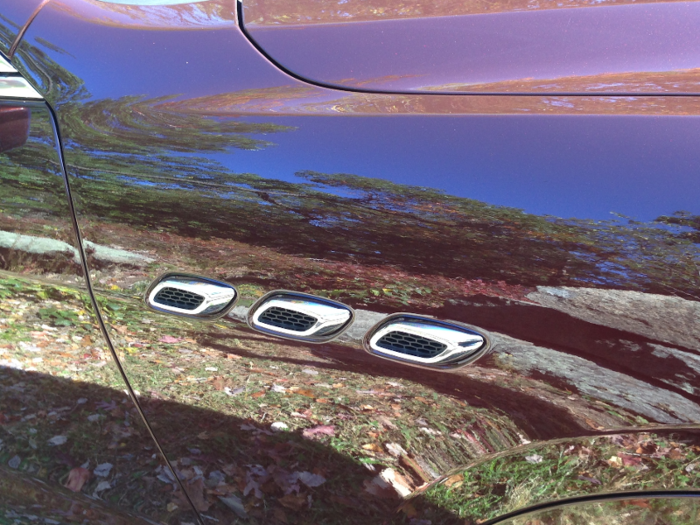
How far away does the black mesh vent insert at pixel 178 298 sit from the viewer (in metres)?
1.35

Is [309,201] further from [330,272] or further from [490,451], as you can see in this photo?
[490,451]

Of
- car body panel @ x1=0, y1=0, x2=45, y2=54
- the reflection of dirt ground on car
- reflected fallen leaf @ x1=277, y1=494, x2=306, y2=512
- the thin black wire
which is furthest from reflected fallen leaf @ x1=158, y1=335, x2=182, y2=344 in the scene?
car body panel @ x1=0, y1=0, x2=45, y2=54

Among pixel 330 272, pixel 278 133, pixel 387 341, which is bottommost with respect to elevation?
pixel 387 341

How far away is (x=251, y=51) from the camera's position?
55.2 inches

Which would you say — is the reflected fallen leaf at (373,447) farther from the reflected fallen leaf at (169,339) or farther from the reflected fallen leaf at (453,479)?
the reflected fallen leaf at (169,339)

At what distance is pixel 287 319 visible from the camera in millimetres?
1282

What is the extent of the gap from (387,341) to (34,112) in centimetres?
92

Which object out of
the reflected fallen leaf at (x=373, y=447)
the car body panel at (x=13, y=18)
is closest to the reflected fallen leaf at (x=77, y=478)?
the reflected fallen leaf at (x=373, y=447)

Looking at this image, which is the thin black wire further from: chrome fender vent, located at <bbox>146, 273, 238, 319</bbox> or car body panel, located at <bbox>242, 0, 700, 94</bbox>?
car body panel, located at <bbox>242, 0, 700, 94</bbox>

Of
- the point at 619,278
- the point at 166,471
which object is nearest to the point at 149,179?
the point at 166,471

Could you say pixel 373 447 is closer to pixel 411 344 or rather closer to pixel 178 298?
pixel 411 344

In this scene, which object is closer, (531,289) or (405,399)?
(531,289)

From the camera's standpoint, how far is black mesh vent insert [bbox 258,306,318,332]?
4.17 feet

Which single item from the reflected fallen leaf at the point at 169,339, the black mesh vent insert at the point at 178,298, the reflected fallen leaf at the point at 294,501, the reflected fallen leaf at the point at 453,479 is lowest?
the reflected fallen leaf at the point at 294,501
